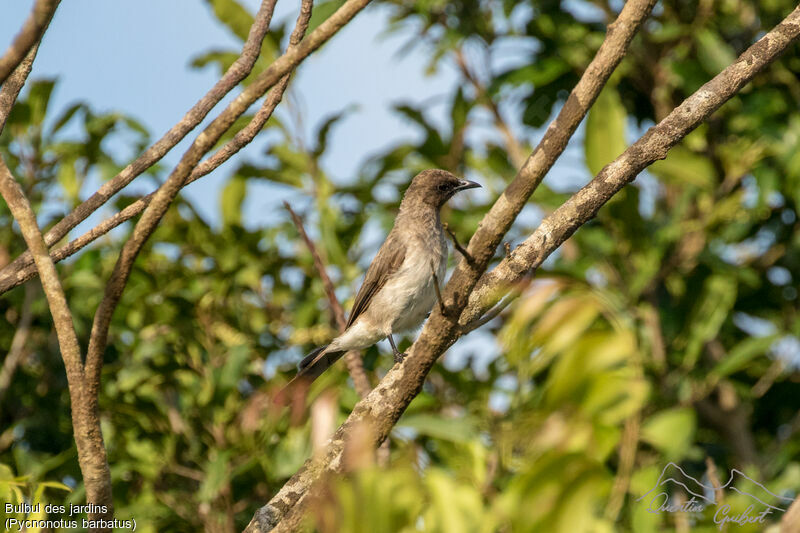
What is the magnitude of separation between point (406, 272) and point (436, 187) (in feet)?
2.35

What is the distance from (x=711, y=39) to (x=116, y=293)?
15.8 feet

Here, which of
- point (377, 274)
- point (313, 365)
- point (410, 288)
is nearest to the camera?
point (313, 365)

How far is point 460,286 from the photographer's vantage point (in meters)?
2.89

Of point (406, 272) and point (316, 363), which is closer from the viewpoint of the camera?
point (316, 363)

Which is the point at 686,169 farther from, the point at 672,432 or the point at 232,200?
the point at 232,200

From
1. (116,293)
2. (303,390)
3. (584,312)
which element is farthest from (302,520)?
(303,390)

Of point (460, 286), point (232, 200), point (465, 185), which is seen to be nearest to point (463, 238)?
point (465, 185)

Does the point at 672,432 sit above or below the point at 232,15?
below

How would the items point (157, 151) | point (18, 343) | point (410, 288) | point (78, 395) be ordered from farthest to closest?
point (410, 288)
point (18, 343)
point (157, 151)
point (78, 395)

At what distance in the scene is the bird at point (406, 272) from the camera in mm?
6012

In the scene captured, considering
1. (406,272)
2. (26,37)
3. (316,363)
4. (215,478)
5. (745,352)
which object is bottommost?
(745,352)

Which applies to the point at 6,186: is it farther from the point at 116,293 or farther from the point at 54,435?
the point at 54,435

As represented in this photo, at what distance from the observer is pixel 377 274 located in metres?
6.28

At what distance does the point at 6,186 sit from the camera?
2785 mm
